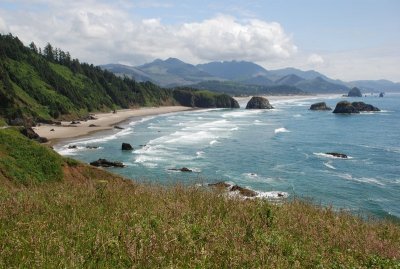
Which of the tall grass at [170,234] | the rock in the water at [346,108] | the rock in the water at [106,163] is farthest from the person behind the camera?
the rock in the water at [346,108]

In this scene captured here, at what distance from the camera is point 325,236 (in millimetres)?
8812

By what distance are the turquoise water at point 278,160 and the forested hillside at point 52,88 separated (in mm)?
28003

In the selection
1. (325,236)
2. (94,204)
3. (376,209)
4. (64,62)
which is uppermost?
(64,62)

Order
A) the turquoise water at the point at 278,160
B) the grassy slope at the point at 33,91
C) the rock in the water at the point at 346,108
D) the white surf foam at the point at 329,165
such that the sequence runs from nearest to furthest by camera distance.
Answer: the turquoise water at the point at 278,160 → the white surf foam at the point at 329,165 → the grassy slope at the point at 33,91 → the rock in the water at the point at 346,108

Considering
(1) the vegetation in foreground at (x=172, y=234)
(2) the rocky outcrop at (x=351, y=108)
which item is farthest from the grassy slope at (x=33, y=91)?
(2) the rocky outcrop at (x=351, y=108)

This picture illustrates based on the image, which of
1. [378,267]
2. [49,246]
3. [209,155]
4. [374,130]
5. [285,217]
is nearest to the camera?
[49,246]

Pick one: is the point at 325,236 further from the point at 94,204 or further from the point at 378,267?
the point at 94,204

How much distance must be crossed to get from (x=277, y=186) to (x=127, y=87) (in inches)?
6260

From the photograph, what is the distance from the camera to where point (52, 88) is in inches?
5271

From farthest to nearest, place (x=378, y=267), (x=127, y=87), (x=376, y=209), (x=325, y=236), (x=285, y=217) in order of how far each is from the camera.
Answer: (x=127, y=87), (x=376, y=209), (x=285, y=217), (x=325, y=236), (x=378, y=267)

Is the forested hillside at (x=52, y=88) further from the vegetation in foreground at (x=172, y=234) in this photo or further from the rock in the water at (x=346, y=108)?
the rock in the water at (x=346, y=108)

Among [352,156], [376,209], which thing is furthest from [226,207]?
[352,156]

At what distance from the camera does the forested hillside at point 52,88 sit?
Result: 102400 millimetres

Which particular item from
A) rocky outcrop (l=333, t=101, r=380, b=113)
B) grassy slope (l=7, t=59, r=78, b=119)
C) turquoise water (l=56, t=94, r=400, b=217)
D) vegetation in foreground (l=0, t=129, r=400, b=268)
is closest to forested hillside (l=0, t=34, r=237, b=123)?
grassy slope (l=7, t=59, r=78, b=119)
